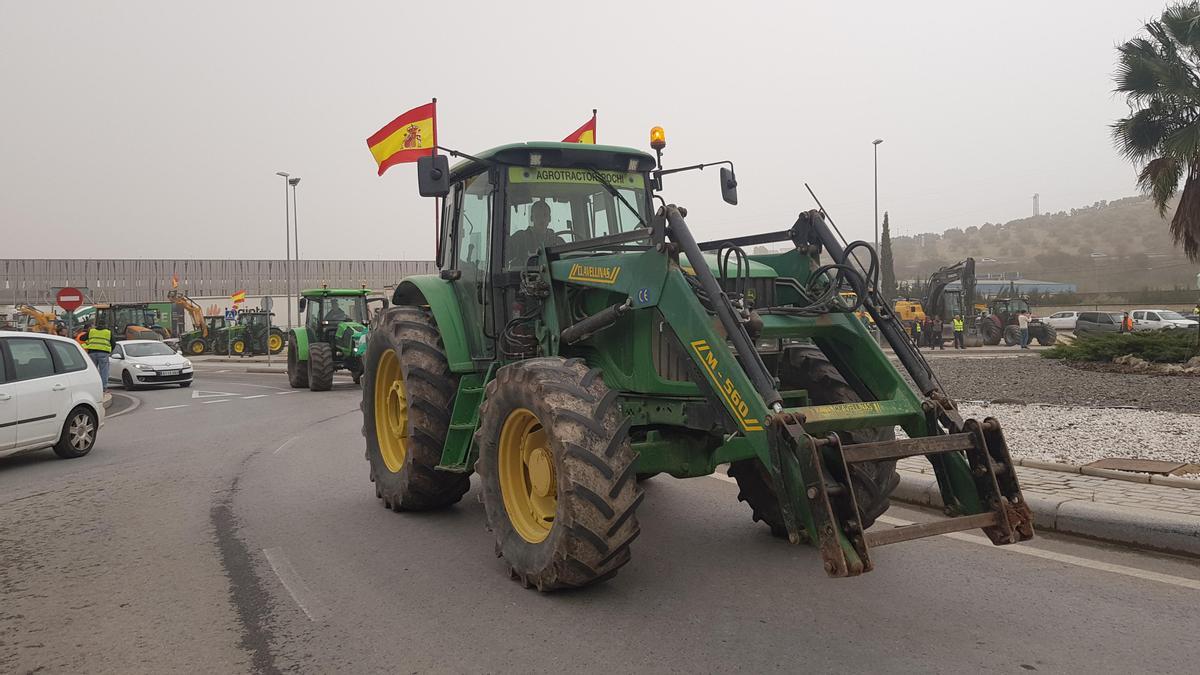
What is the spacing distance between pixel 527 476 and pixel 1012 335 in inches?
1463

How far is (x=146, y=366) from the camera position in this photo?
23.5 metres

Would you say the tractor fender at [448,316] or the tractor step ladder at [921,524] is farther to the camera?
the tractor fender at [448,316]

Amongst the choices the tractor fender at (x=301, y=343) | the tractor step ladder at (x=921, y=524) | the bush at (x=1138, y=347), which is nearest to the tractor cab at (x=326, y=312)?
the tractor fender at (x=301, y=343)

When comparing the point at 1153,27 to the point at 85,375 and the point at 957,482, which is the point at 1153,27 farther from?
the point at 85,375

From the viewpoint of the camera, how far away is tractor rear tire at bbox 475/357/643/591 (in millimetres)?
4527

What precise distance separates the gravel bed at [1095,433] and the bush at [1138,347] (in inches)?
256

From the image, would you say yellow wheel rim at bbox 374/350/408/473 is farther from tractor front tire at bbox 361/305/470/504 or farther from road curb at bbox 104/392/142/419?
road curb at bbox 104/392/142/419

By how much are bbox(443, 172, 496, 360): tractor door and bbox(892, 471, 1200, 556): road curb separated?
396 cm

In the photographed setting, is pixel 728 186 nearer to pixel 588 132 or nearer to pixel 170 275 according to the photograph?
pixel 588 132

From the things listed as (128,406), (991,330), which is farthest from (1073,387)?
(991,330)

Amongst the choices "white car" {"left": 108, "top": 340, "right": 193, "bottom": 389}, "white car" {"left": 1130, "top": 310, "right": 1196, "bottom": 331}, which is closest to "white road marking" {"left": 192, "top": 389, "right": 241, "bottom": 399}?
"white car" {"left": 108, "top": 340, "right": 193, "bottom": 389}

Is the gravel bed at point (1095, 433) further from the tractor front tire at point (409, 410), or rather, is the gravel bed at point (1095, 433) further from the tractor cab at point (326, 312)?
the tractor cab at point (326, 312)

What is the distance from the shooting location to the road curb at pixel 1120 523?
5.34 metres

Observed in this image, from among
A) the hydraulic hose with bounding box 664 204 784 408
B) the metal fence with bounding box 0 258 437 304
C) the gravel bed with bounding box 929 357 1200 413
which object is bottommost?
the gravel bed with bounding box 929 357 1200 413
